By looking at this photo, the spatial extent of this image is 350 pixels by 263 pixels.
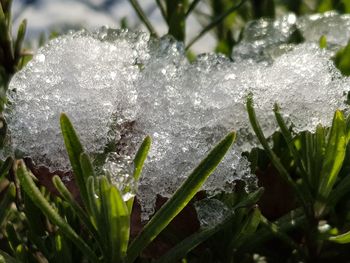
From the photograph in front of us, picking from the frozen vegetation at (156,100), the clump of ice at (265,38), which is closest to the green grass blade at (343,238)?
the frozen vegetation at (156,100)

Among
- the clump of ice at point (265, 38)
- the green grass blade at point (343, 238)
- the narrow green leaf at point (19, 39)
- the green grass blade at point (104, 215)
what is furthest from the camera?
the clump of ice at point (265, 38)

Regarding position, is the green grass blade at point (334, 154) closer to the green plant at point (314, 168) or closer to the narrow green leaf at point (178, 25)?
the green plant at point (314, 168)

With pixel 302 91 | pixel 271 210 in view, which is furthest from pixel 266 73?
pixel 271 210

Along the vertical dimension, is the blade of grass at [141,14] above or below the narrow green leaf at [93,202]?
above

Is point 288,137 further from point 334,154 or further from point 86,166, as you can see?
point 86,166

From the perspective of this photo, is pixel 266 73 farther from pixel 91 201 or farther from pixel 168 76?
pixel 91 201

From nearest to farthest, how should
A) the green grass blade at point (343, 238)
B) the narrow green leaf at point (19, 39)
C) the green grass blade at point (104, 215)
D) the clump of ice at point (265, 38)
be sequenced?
the green grass blade at point (104, 215)
the green grass blade at point (343, 238)
the narrow green leaf at point (19, 39)
the clump of ice at point (265, 38)
